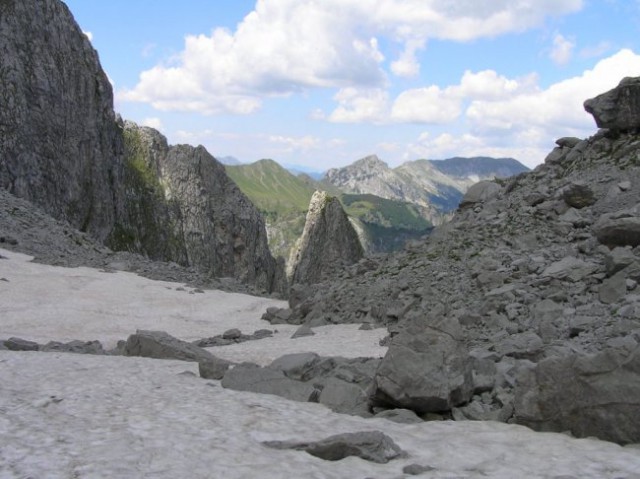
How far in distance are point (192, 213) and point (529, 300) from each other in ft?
331

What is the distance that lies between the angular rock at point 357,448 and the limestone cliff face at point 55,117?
228ft

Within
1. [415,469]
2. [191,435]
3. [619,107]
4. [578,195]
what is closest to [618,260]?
[578,195]

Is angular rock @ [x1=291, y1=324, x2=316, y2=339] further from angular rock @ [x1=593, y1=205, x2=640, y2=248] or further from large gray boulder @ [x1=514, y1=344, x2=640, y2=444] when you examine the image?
large gray boulder @ [x1=514, y1=344, x2=640, y2=444]

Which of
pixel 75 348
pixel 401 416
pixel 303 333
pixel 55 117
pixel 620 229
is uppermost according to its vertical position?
pixel 55 117

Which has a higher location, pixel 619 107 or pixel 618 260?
pixel 619 107

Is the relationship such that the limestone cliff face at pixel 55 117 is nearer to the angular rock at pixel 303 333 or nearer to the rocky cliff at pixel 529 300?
the rocky cliff at pixel 529 300

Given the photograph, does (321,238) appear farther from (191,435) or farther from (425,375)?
(191,435)

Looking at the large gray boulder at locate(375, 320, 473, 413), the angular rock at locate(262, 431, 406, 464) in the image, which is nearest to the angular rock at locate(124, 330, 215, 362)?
the large gray boulder at locate(375, 320, 473, 413)

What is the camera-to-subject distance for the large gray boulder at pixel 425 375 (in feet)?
40.4

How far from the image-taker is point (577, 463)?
8.88m

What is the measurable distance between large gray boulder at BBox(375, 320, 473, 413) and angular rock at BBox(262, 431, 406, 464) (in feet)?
9.48

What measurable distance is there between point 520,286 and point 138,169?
104m

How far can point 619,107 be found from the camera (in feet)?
98.4

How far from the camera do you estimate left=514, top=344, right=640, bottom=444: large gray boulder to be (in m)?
9.92
